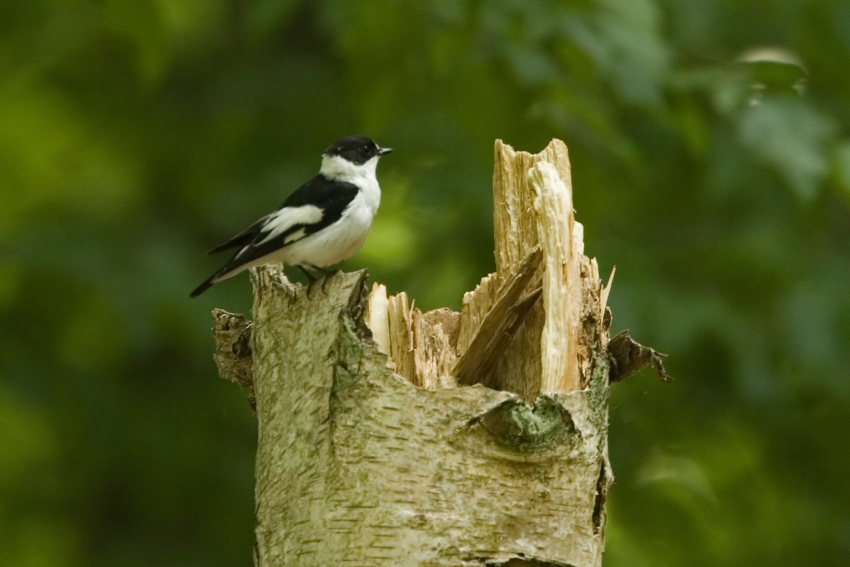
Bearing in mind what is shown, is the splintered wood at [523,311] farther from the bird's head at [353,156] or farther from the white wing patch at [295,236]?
the bird's head at [353,156]

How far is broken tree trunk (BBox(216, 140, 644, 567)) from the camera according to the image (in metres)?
2.65

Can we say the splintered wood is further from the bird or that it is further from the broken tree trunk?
the bird

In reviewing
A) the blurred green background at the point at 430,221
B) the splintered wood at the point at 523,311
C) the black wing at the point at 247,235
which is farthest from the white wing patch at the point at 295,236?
the splintered wood at the point at 523,311

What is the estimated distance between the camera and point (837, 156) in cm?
448

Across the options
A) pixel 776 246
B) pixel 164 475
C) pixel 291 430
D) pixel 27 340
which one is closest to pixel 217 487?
pixel 164 475

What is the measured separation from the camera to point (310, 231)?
4.78 metres

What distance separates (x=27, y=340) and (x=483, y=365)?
4.37 m

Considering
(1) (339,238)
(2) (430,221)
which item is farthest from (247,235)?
(2) (430,221)

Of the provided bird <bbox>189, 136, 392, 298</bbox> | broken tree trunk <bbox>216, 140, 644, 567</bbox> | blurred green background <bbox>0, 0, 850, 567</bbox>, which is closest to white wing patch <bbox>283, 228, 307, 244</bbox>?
bird <bbox>189, 136, 392, 298</bbox>

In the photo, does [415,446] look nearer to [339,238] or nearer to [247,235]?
[339,238]

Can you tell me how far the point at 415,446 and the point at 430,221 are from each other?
3.65m

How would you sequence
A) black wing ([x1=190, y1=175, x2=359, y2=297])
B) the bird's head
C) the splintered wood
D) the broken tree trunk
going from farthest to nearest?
the bird's head < black wing ([x1=190, y1=175, x2=359, y2=297]) < the splintered wood < the broken tree trunk

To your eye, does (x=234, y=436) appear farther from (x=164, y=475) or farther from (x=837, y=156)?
(x=837, y=156)

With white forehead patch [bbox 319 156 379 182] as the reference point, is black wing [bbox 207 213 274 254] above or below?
below
